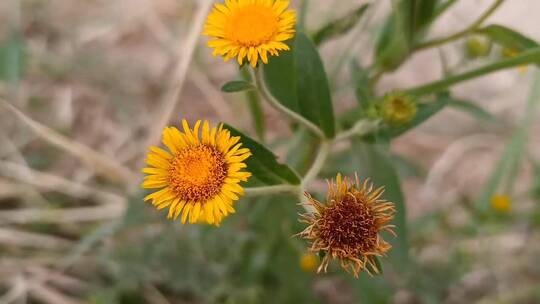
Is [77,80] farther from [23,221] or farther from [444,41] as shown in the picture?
[444,41]

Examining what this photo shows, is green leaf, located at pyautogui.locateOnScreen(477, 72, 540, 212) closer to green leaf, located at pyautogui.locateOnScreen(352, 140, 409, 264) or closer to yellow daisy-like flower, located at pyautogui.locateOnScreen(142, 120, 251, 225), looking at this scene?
green leaf, located at pyautogui.locateOnScreen(352, 140, 409, 264)

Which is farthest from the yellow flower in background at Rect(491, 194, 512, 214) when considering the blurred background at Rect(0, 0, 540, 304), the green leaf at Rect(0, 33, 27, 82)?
the green leaf at Rect(0, 33, 27, 82)

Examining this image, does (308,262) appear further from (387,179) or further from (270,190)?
(270,190)

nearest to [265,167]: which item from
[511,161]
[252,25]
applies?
[252,25]

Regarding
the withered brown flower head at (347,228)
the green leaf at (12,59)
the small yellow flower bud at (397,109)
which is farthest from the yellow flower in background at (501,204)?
the green leaf at (12,59)

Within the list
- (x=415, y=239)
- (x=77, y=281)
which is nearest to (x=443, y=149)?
(x=415, y=239)

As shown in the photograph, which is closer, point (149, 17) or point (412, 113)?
point (412, 113)
